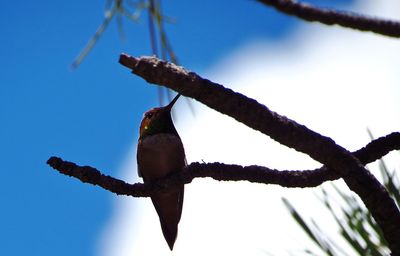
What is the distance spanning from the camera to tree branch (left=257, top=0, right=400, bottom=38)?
205 centimetres

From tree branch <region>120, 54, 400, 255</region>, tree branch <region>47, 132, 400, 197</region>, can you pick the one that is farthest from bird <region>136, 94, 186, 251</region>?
tree branch <region>120, 54, 400, 255</region>

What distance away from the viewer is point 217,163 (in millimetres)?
1612

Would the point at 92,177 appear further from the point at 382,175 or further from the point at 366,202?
the point at 382,175

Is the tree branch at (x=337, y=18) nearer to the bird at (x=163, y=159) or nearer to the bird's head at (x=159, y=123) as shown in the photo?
the bird at (x=163, y=159)

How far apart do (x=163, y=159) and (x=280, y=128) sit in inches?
62.5

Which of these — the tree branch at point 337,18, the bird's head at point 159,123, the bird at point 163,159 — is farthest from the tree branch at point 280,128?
the bird's head at point 159,123

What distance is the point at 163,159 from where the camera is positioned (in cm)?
292

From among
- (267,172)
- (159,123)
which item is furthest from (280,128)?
(159,123)

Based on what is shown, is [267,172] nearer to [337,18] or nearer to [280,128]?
[280,128]

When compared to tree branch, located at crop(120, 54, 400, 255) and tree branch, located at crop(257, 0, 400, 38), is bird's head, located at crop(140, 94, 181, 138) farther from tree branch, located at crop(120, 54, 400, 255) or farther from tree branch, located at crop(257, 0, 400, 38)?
tree branch, located at crop(120, 54, 400, 255)

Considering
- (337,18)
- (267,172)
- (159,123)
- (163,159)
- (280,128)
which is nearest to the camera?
(280,128)

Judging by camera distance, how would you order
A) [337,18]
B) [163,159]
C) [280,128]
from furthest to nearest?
[163,159] → [337,18] → [280,128]

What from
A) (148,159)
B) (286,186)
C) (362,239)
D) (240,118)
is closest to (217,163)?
(286,186)

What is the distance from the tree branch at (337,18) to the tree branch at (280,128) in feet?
2.46
